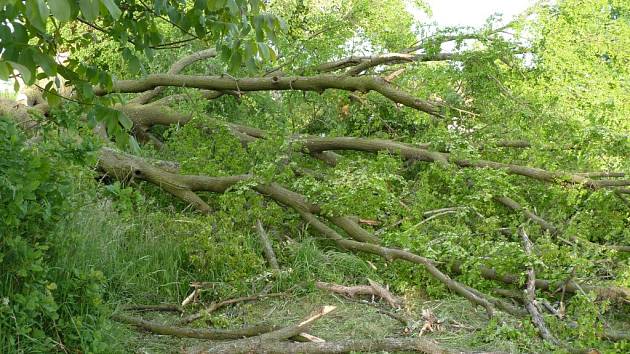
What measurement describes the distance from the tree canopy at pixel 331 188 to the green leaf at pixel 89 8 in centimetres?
80

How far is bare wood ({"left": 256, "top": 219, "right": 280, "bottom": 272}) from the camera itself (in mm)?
6512

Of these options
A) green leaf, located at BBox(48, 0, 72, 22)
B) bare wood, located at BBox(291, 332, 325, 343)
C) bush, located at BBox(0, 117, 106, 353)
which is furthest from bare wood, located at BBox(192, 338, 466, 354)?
green leaf, located at BBox(48, 0, 72, 22)

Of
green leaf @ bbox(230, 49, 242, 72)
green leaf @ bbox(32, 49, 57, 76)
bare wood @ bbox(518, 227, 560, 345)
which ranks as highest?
green leaf @ bbox(32, 49, 57, 76)

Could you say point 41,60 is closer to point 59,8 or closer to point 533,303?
point 59,8

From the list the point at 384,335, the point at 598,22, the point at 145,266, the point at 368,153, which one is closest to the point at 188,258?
the point at 145,266

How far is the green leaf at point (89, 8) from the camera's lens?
2.39 meters

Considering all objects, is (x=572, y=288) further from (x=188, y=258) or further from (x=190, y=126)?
(x=190, y=126)

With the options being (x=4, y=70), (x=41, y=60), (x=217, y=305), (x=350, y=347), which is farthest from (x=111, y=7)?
(x=217, y=305)

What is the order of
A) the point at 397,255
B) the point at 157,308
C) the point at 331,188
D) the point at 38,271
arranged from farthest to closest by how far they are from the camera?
the point at 331,188
the point at 397,255
the point at 157,308
the point at 38,271

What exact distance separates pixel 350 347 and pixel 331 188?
2.16m

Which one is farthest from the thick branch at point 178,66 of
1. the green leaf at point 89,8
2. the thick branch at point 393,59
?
the green leaf at point 89,8

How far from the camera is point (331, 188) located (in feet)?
22.6

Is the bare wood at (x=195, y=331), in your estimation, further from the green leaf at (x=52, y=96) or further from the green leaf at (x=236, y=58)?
the green leaf at (x=236, y=58)

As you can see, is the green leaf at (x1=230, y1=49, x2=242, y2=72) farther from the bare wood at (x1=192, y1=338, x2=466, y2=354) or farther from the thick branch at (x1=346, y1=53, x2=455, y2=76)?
the thick branch at (x1=346, y1=53, x2=455, y2=76)
